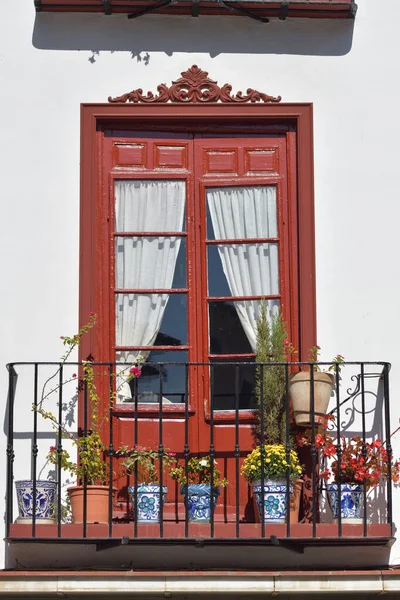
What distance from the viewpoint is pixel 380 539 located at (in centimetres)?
1177

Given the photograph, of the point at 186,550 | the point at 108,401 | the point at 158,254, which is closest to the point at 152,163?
the point at 158,254

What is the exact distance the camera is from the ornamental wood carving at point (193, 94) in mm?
13047

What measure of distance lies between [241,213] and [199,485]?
2.31m

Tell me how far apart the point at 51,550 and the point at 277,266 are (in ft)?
9.26

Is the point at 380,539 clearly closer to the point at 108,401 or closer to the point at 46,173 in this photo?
the point at 108,401

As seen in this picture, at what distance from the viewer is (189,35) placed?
13227mm

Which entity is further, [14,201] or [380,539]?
[14,201]

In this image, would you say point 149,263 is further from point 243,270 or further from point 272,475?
point 272,475

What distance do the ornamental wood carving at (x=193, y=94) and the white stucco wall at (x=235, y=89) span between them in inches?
3.3

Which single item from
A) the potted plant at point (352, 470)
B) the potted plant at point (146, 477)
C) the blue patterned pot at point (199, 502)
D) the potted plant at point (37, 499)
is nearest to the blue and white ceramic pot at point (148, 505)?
the potted plant at point (146, 477)

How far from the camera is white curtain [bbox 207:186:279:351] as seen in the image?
12961mm

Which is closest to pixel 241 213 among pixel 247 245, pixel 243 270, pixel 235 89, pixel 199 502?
pixel 247 245

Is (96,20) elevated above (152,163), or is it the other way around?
(96,20)

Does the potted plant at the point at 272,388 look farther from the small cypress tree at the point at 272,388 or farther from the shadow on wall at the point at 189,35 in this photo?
the shadow on wall at the point at 189,35
